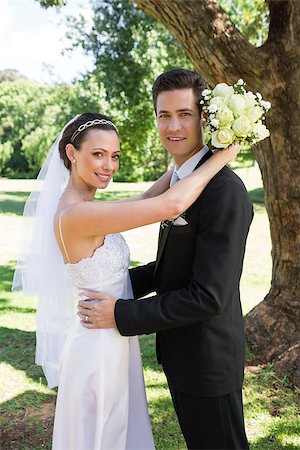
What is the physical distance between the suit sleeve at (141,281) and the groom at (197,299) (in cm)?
31

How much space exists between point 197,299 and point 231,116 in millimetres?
853

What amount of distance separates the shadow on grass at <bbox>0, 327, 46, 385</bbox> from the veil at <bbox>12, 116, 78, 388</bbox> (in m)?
2.01

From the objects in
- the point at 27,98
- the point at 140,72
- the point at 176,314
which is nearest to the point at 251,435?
the point at 176,314

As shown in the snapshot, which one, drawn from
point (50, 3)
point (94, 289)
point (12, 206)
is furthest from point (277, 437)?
point (12, 206)

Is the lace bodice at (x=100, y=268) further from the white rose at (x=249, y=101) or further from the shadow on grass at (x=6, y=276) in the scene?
the shadow on grass at (x=6, y=276)

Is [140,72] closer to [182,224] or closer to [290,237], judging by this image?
[290,237]

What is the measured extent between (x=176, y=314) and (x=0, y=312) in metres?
5.53

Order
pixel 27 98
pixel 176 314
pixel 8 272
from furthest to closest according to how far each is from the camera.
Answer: pixel 27 98, pixel 8 272, pixel 176 314

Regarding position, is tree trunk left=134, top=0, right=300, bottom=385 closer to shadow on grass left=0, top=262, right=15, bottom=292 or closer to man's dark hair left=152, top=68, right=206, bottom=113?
man's dark hair left=152, top=68, right=206, bottom=113

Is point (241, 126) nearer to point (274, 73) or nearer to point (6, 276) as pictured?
point (274, 73)

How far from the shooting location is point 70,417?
2773 mm

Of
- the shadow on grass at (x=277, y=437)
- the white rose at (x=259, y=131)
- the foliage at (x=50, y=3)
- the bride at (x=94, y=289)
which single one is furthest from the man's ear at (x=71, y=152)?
the foliage at (x=50, y=3)

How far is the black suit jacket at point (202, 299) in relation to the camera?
231 cm

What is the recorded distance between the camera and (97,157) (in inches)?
107
